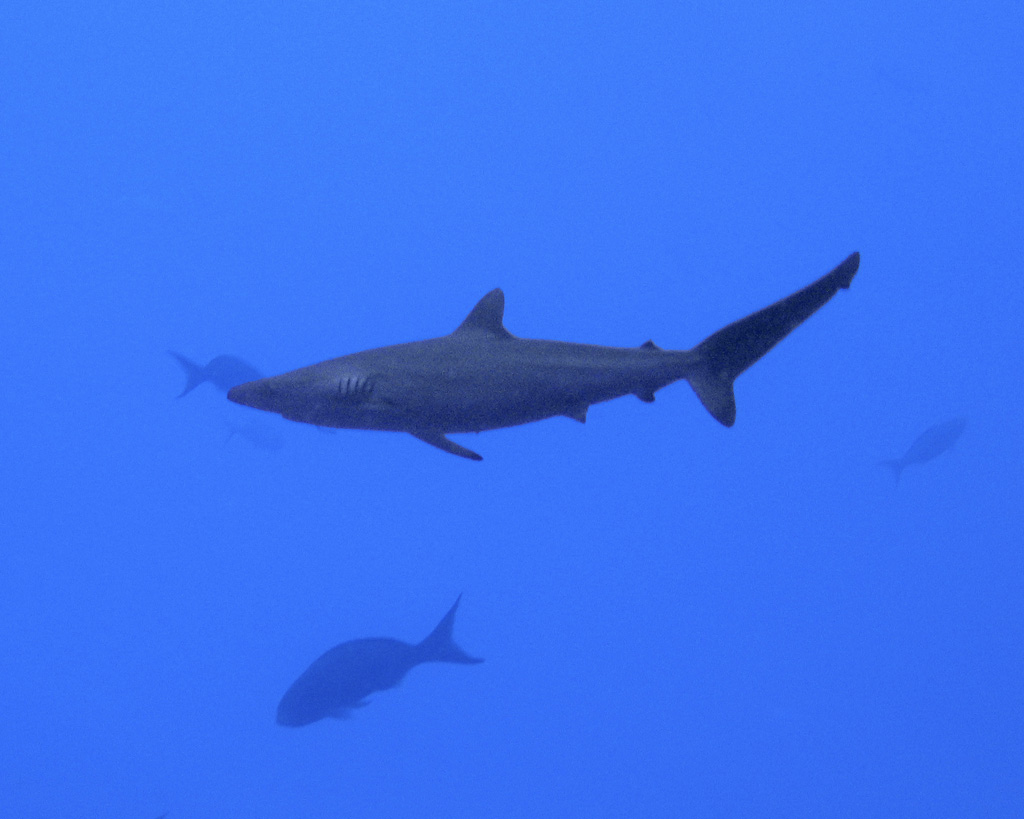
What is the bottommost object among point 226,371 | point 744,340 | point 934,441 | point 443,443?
Answer: point 443,443

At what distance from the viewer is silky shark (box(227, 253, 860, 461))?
2135 mm

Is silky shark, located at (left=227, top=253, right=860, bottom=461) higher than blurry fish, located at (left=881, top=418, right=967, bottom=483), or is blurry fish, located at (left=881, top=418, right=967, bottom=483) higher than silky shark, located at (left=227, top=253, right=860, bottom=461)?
blurry fish, located at (left=881, top=418, right=967, bottom=483)

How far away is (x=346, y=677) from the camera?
619 centimetres

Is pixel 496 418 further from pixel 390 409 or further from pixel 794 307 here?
pixel 794 307

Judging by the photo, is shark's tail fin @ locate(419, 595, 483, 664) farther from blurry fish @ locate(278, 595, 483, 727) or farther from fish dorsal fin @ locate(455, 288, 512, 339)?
fish dorsal fin @ locate(455, 288, 512, 339)

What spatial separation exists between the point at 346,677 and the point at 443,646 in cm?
80

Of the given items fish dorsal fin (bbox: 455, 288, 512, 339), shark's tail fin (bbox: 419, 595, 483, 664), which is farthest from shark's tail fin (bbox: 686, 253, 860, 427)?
shark's tail fin (bbox: 419, 595, 483, 664)

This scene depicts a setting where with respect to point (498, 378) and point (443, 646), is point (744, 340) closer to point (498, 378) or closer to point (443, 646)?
point (498, 378)

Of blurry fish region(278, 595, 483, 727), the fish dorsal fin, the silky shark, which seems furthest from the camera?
blurry fish region(278, 595, 483, 727)

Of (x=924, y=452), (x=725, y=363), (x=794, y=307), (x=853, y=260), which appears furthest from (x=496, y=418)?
(x=924, y=452)

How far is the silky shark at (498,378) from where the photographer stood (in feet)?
7.00

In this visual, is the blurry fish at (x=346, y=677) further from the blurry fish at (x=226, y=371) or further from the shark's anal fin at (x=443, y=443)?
the shark's anal fin at (x=443, y=443)

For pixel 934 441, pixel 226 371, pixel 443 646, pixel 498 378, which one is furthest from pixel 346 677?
pixel 934 441

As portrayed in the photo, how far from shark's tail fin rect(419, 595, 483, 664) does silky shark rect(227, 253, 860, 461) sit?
14.6 feet
